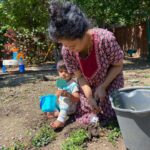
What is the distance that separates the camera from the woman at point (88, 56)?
9.64ft

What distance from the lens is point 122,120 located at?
2.72 meters

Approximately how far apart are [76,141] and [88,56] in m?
0.76

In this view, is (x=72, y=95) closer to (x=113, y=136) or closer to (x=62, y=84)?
(x=62, y=84)

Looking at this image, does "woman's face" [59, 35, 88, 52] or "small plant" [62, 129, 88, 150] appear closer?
"woman's face" [59, 35, 88, 52]

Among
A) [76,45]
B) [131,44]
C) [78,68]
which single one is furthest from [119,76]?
[131,44]

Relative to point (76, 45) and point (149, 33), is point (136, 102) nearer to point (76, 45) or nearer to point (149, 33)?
point (76, 45)

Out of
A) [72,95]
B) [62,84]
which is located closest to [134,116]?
[72,95]

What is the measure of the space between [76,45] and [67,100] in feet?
2.87

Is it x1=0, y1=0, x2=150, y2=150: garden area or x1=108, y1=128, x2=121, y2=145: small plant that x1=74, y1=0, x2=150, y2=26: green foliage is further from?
x1=108, y1=128, x2=121, y2=145: small plant

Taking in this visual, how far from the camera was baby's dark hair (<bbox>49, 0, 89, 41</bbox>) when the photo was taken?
290cm

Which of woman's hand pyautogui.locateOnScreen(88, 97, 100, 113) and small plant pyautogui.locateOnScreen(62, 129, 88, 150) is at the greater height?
woman's hand pyautogui.locateOnScreen(88, 97, 100, 113)

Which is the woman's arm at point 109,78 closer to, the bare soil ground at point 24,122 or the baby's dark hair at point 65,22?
the bare soil ground at point 24,122

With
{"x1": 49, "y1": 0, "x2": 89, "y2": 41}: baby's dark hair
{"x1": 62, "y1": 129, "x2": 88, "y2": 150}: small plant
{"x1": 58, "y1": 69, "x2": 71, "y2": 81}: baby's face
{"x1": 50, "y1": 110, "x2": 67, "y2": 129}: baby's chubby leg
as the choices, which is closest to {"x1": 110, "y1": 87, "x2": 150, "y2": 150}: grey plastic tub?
{"x1": 62, "y1": 129, "x2": 88, "y2": 150}: small plant

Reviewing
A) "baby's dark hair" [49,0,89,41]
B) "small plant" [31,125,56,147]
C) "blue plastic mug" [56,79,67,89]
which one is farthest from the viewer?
"blue plastic mug" [56,79,67,89]
